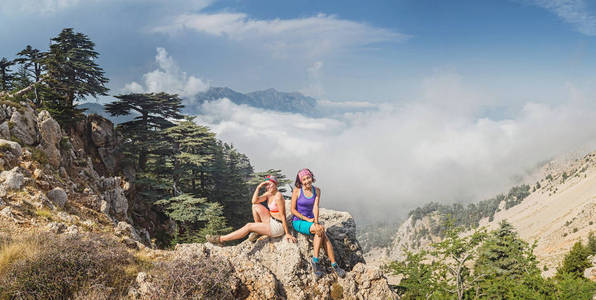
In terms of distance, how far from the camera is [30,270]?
15.9 ft

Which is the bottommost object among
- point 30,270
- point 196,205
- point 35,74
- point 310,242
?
point 196,205


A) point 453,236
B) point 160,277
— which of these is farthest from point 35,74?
point 453,236

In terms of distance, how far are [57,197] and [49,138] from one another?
5.84 metres

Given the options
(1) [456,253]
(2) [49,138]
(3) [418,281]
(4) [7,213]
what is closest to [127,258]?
(4) [7,213]

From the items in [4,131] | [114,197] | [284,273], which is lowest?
[114,197]

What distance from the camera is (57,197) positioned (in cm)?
1118

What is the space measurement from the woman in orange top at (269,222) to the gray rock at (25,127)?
42.4 feet

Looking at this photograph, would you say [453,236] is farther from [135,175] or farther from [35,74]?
[35,74]

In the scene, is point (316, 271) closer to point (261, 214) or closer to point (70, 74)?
point (261, 214)

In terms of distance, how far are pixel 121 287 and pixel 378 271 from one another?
19.5 ft

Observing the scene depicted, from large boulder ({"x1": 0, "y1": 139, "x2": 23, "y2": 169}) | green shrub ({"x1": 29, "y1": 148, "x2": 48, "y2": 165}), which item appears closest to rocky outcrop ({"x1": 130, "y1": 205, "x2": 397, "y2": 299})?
large boulder ({"x1": 0, "y1": 139, "x2": 23, "y2": 169})

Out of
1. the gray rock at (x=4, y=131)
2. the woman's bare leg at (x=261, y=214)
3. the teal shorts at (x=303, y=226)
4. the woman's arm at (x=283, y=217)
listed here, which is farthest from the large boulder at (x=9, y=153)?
the teal shorts at (x=303, y=226)

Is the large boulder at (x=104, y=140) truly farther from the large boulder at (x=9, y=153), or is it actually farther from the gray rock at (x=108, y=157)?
the large boulder at (x=9, y=153)

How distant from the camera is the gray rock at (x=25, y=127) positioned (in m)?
13.5
